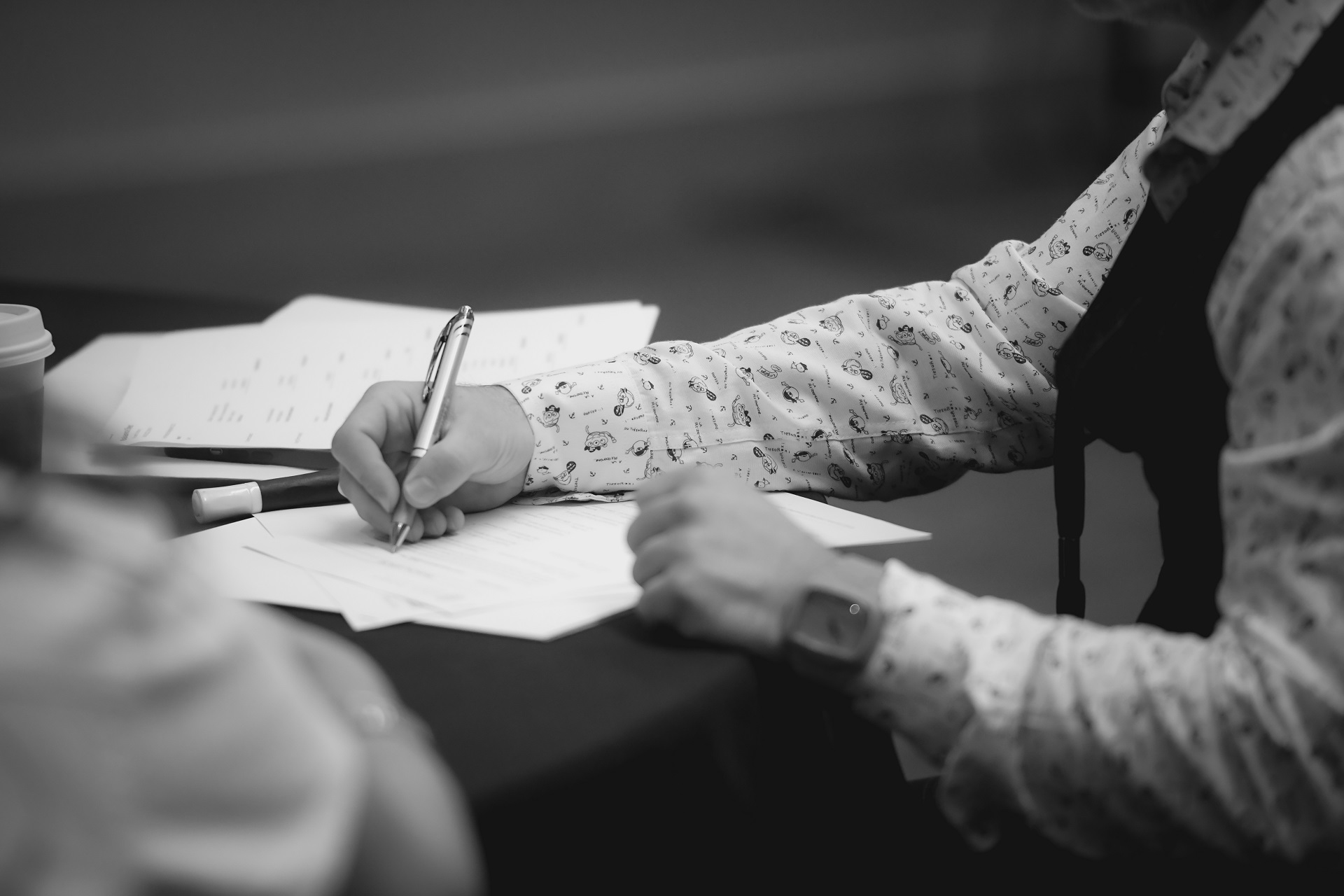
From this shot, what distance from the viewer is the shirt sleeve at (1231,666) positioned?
0.62 metres

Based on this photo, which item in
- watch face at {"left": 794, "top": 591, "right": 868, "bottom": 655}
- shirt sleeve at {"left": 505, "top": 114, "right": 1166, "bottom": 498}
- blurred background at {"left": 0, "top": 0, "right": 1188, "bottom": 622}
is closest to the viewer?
watch face at {"left": 794, "top": 591, "right": 868, "bottom": 655}

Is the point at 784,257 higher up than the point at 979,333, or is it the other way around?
the point at 979,333

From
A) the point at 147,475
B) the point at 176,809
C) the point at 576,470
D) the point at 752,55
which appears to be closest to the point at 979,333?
the point at 576,470

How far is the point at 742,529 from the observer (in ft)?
2.53

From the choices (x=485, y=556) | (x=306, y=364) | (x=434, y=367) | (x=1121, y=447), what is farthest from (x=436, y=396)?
(x=1121, y=447)

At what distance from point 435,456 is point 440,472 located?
0.01 meters

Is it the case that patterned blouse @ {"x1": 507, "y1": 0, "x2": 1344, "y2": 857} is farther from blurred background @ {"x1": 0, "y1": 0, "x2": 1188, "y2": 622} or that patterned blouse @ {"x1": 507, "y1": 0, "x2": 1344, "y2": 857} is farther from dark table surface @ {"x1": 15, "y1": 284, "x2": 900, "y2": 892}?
blurred background @ {"x1": 0, "y1": 0, "x2": 1188, "y2": 622}

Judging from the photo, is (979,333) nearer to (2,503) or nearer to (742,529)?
(742,529)

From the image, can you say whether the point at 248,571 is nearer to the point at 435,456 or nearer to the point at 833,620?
the point at 435,456

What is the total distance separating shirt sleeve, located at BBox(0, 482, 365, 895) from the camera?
1.33ft

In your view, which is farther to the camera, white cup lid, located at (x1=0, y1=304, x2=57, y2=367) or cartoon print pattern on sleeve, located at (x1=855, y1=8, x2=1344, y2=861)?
white cup lid, located at (x1=0, y1=304, x2=57, y2=367)

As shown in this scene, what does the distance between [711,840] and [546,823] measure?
0.12 meters

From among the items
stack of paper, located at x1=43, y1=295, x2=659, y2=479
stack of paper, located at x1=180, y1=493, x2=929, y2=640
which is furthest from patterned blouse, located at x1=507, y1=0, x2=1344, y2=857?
stack of paper, located at x1=43, y1=295, x2=659, y2=479

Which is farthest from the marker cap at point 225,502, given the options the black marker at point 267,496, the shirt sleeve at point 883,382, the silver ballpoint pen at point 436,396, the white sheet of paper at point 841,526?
the white sheet of paper at point 841,526
